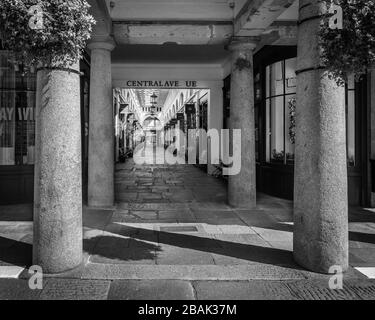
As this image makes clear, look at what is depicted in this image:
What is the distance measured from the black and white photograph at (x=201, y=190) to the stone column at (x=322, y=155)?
0.02 m

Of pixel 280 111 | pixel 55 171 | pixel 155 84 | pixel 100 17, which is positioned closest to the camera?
pixel 55 171

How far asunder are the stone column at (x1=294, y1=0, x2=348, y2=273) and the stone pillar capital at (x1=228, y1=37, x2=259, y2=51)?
148 inches

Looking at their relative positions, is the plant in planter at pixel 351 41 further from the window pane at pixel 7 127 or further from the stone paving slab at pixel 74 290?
the window pane at pixel 7 127

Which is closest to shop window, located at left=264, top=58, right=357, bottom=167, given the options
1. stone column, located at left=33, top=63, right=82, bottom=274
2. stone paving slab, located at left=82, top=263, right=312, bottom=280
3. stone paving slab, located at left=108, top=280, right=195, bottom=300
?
stone paving slab, located at left=82, top=263, right=312, bottom=280

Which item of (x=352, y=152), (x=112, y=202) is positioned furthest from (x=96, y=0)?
(x=352, y=152)

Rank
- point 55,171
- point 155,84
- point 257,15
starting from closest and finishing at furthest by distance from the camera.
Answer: point 55,171 → point 257,15 → point 155,84

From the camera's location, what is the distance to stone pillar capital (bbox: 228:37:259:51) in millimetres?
7914

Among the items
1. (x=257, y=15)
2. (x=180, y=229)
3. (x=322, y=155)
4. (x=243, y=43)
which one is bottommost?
(x=180, y=229)

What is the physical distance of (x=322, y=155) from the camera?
4148mm

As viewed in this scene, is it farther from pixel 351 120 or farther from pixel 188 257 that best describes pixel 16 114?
pixel 351 120

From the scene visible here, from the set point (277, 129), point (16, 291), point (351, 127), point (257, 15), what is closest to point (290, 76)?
point (277, 129)

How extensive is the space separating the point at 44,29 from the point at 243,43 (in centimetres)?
547

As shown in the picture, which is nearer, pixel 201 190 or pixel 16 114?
pixel 16 114
